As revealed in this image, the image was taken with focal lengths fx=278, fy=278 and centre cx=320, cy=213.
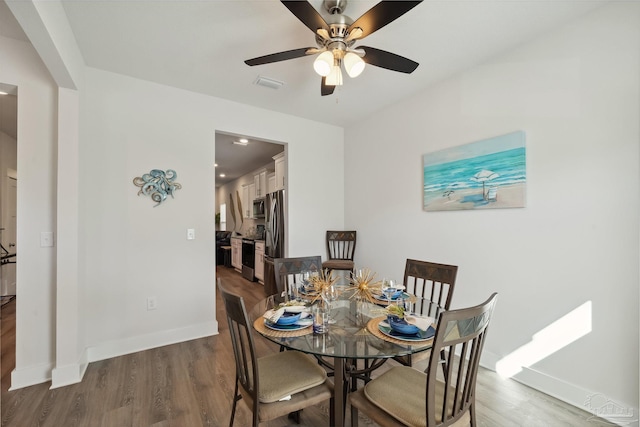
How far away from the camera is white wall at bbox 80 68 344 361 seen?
262cm

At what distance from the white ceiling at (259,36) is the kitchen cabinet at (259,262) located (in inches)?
126

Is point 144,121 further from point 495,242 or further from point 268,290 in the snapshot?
point 495,242

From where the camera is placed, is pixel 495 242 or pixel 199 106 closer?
pixel 495 242

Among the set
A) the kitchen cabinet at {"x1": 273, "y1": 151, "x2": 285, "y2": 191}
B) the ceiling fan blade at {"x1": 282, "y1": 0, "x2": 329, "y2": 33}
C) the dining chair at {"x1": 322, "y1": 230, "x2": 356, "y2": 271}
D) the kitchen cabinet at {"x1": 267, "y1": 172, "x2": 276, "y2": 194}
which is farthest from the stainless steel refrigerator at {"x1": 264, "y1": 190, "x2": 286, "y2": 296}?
the ceiling fan blade at {"x1": 282, "y1": 0, "x2": 329, "y2": 33}

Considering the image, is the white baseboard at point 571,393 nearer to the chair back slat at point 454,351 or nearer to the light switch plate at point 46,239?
the chair back slat at point 454,351

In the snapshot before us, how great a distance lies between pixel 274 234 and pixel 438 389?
10.7 feet

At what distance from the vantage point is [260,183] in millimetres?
6500

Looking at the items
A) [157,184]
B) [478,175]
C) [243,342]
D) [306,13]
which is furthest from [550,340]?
[157,184]

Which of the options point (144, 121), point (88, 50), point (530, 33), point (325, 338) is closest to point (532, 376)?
point (325, 338)

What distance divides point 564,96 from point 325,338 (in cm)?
242

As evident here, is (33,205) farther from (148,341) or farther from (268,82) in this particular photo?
(268,82)

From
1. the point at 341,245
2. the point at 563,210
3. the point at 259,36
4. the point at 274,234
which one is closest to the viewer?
the point at 563,210

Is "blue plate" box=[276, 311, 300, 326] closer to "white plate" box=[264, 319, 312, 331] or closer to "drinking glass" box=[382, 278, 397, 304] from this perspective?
"white plate" box=[264, 319, 312, 331]

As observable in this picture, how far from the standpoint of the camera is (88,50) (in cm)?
A: 234
